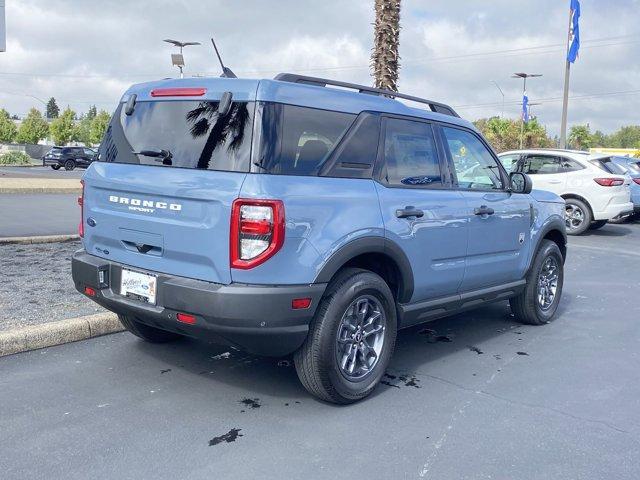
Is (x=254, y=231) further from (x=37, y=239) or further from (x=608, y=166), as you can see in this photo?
(x=608, y=166)

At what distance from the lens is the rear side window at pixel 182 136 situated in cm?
376

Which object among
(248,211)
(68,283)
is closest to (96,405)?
(248,211)

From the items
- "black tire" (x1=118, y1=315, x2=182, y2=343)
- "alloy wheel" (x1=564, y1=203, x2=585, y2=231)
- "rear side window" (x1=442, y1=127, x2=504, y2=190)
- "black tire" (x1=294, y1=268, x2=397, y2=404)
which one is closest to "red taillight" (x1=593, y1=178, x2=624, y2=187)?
"alloy wheel" (x1=564, y1=203, x2=585, y2=231)

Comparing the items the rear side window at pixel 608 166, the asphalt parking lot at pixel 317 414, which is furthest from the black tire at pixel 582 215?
the asphalt parking lot at pixel 317 414

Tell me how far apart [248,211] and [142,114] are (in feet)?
4.25

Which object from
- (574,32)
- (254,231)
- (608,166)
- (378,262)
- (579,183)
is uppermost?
(574,32)

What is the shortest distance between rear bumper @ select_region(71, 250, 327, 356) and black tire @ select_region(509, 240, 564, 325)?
3103mm

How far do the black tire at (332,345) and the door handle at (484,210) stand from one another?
4.37 ft

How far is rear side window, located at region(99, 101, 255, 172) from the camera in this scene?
376 cm

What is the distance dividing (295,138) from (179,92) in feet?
2.81

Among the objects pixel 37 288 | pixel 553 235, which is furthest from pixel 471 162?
pixel 37 288

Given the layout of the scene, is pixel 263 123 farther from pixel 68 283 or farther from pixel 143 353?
pixel 68 283

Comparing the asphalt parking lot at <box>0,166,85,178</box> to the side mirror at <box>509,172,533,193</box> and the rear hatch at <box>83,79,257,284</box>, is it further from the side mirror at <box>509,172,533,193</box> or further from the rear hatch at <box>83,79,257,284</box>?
the side mirror at <box>509,172,533,193</box>

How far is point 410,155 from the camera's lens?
4.66m
